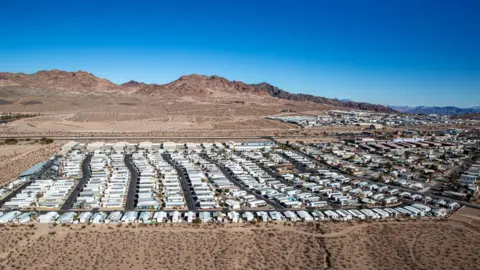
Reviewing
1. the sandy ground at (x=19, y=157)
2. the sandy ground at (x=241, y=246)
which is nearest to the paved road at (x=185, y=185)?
the sandy ground at (x=241, y=246)

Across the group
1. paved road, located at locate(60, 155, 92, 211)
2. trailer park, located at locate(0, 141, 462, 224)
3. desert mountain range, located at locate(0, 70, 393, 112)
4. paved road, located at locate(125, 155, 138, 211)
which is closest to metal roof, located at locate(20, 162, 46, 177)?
trailer park, located at locate(0, 141, 462, 224)

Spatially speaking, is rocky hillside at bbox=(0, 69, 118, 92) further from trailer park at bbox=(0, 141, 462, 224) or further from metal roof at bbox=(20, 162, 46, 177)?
trailer park at bbox=(0, 141, 462, 224)

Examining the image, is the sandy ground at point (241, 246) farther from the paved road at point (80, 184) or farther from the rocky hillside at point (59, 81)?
the rocky hillside at point (59, 81)

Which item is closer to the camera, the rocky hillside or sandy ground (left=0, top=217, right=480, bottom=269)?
sandy ground (left=0, top=217, right=480, bottom=269)

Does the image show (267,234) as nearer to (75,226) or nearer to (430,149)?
(75,226)

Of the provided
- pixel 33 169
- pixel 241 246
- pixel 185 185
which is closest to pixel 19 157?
pixel 33 169
